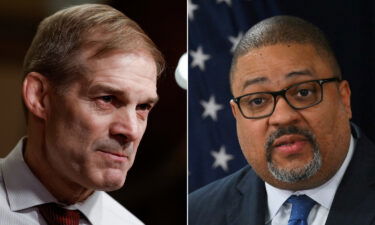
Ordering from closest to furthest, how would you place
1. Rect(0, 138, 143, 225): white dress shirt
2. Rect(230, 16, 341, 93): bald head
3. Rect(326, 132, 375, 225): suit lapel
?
Rect(0, 138, 143, 225): white dress shirt < Rect(326, 132, 375, 225): suit lapel < Rect(230, 16, 341, 93): bald head

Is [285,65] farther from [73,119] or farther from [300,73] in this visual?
[73,119]

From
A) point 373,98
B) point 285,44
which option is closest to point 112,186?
point 285,44

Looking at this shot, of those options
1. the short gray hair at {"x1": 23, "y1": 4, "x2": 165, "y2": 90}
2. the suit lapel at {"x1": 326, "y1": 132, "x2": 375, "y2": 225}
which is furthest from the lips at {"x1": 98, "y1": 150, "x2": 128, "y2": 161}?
the suit lapel at {"x1": 326, "y1": 132, "x2": 375, "y2": 225}

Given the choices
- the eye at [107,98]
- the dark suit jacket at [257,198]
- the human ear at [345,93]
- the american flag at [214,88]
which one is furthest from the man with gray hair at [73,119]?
the human ear at [345,93]

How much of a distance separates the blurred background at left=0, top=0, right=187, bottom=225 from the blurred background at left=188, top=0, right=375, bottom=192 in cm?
12

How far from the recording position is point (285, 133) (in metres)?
3.05

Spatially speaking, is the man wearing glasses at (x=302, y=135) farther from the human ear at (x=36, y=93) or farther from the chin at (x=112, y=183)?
the human ear at (x=36, y=93)

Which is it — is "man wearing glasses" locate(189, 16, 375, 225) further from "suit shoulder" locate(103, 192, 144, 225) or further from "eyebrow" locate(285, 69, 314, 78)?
"suit shoulder" locate(103, 192, 144, 225)

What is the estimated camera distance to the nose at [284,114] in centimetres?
304

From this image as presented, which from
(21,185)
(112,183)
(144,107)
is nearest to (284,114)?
(144,107)

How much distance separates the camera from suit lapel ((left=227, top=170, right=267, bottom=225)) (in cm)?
313

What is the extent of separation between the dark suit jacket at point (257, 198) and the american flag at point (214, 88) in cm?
8

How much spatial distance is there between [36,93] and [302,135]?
4.58 feet

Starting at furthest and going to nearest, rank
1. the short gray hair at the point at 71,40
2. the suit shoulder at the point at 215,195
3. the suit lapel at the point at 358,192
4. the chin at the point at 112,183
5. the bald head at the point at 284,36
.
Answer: the suit shoulder at the point at 215,195 → the bald head at the point at 284,36 → the suit lapel at the point at 358,192 → the chin at the point at 112,183 → the short gray hair at the point at 71,40
